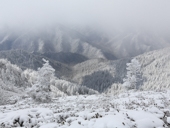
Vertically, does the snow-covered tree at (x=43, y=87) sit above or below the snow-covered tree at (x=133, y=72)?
below

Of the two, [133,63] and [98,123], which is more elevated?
[133,63]

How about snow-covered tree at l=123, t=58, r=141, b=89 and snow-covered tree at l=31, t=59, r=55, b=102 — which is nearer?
snow-covered tree at l=31, t=59, r=55, b=102

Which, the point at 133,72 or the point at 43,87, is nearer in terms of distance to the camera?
the point at 43,87

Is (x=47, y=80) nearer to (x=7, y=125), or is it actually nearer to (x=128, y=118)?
(x=7, y=125)

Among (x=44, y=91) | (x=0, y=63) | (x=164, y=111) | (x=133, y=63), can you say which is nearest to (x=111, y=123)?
(x=164, y=111)

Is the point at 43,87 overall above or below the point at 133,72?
below

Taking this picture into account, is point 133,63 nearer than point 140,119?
No

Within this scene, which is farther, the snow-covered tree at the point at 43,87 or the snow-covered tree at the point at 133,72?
the snow-covered tree at the point at 133,72

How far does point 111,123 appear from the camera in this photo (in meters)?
8.88

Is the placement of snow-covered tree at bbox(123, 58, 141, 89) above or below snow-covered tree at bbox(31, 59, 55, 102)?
above

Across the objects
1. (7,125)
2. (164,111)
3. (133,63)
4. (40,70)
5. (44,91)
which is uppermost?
(133,63)

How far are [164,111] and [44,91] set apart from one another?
71.0 ft

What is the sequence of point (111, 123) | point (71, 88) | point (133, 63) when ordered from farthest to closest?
point (71, 88) → point (133, 63) → point (111, 123)

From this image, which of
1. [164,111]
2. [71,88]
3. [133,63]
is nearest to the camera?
[164,111]
